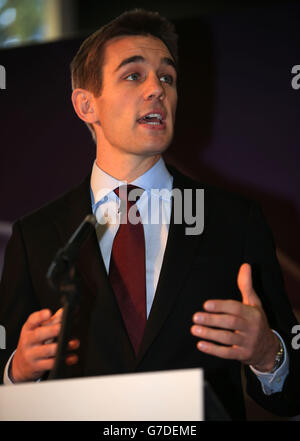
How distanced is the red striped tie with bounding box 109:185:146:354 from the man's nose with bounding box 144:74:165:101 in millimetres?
290

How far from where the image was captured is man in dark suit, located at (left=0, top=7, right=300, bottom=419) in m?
1.44

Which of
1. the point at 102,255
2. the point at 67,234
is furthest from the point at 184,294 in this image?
the point at 67,234

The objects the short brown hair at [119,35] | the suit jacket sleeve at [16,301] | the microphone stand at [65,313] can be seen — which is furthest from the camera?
the short brown hair at [119,35]

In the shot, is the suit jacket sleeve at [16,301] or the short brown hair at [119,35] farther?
the short brown hair at [119,35]

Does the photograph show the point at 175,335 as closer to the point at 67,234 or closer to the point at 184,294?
the point at 184,294

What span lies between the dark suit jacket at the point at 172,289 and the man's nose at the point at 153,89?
26 cm

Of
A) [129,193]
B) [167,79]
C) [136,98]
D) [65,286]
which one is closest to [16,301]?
[129,193]

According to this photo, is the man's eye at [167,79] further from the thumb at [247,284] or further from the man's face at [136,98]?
the thumb at [247,284]

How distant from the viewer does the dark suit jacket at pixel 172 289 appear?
1.46 m

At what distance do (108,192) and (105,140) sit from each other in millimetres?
200

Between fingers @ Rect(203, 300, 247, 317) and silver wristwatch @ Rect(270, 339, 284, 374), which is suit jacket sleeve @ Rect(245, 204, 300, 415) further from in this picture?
fingers @ Rect(203, 300, 247, 317)

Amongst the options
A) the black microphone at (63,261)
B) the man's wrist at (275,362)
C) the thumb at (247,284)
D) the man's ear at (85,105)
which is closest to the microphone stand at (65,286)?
the black microphone at (63,261)

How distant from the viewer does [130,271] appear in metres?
1.56

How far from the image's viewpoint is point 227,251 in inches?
62.4
